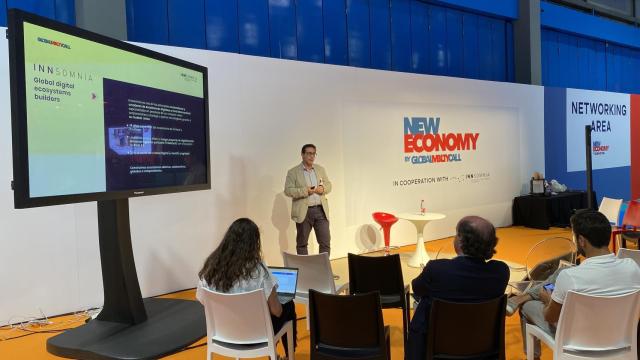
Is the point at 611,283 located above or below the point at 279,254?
above

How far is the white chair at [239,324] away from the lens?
7.90 feet

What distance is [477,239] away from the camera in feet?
7.64

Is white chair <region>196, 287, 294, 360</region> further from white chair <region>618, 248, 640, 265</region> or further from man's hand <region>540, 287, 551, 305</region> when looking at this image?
white chair <region>618, 248, 640, 265</region>

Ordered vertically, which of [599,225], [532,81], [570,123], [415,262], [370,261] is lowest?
[415,262]

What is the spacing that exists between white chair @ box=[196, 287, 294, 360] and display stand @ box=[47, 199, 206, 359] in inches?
5.6

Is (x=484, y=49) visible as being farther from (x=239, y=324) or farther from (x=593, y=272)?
(x=239, y=324)

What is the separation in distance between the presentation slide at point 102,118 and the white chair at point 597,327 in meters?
2.18

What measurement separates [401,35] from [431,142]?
6.71 feet

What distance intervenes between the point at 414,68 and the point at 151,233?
5.61 m

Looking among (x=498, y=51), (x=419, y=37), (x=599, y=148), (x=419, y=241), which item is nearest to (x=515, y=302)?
(x=419, y=241)

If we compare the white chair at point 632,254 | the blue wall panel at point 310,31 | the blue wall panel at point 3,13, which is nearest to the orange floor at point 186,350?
the white chair at point 632,254

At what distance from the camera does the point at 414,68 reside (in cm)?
862

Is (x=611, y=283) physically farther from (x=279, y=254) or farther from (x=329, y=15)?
(x=329, y=15)

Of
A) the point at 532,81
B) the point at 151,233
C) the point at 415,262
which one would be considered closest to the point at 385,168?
the point at 415,262
